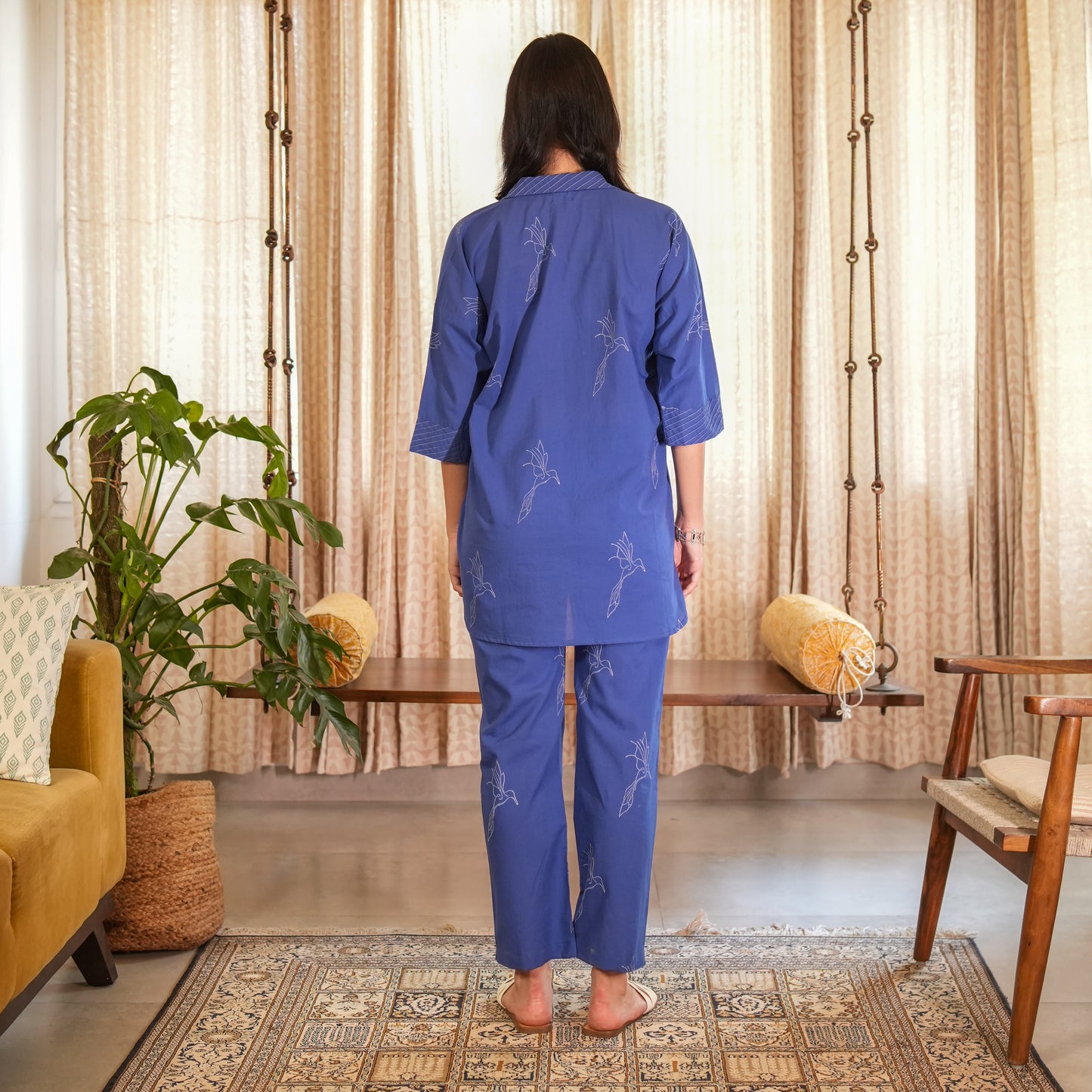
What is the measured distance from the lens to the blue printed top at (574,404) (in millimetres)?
1726

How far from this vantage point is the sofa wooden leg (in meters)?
2.01

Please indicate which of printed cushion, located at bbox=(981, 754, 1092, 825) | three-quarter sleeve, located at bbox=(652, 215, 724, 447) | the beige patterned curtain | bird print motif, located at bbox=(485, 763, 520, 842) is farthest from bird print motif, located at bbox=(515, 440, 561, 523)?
the beige patterned curtain

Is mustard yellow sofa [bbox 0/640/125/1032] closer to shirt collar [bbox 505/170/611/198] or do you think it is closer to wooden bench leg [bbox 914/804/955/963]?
shirt collar [bbox 505/170/611/198]

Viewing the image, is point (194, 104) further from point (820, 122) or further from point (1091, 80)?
point (1091, 80)

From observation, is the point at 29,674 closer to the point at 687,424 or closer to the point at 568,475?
the point at 568,475

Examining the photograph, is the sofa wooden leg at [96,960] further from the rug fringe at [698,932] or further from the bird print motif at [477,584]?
the bird print motif at [477,584]

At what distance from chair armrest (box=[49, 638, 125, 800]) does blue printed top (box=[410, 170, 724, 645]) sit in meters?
0.75

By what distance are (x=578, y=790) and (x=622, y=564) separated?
417 millimetres

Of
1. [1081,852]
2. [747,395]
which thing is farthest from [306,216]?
[1081,852]

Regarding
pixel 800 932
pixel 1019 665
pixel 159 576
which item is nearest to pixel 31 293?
pixel 159 576

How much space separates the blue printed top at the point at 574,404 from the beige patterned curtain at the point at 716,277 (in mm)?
1403

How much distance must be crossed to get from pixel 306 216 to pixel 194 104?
44 centimetres

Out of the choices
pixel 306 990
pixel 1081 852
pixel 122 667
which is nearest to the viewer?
pixel 1081 852

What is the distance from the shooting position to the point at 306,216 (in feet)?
10.3
